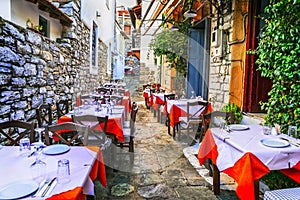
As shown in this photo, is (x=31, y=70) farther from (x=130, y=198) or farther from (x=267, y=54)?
(x=267, y=54)

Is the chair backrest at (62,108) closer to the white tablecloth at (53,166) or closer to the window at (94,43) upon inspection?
the white tablecloth at (53,166)

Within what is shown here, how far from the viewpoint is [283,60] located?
2.72m

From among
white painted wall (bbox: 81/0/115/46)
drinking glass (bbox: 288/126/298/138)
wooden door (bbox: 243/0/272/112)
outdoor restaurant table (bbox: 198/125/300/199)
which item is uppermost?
white painted wall (bbox: 81/0/115/46)

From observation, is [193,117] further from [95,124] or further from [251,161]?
[251,161]

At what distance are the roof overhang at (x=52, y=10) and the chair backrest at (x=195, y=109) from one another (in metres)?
2.78

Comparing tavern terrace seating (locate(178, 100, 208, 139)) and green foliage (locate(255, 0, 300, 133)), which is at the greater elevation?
green foliage (locate(255, 0, 300, 133))

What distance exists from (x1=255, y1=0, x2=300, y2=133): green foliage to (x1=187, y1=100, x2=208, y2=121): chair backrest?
169 cm

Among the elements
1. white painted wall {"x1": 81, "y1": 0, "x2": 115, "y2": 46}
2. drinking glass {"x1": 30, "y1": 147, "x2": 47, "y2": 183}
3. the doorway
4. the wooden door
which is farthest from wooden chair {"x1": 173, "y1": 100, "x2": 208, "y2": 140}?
white painted wall {"x1": 81, "y1": 0, "x2": 115, "y2": 46}

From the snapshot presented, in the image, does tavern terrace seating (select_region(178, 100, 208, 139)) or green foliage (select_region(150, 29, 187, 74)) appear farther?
green foliage (select_region(150, 29, 187, 74))

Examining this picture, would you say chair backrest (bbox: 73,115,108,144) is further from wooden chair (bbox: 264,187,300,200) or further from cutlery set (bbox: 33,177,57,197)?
wooden chair (bbox: 264,187,300,200)

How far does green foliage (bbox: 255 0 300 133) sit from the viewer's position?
2.60 metres

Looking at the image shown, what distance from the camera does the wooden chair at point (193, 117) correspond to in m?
4.69

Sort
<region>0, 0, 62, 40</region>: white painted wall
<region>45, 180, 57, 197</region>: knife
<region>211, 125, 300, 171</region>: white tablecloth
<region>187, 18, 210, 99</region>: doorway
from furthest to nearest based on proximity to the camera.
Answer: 1. <region>187, 18, 210, 99</region>: doorway
2. <region>0, 0, 62, 40</region>: white painted wall
3. <region>211, 125, 300, 171</region>: white tablecloth
4. <region>45, 180, 57, 197</region>: knife

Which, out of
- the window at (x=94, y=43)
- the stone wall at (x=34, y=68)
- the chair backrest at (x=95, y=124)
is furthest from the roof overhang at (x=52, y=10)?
the window at (x=94, y=43)
